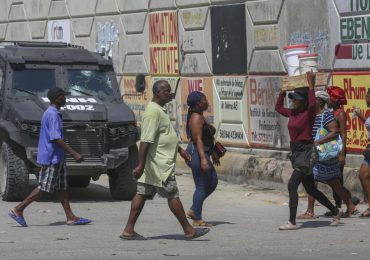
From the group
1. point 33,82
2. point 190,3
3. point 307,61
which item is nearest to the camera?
point 307,61

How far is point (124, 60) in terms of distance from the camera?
872 inches

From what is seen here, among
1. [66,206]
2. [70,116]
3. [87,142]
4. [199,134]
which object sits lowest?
[66,206]

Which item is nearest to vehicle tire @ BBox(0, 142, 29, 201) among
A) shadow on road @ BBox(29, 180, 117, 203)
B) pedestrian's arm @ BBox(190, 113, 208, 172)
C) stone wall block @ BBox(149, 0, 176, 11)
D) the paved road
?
the paved road

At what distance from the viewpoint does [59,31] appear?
81.3 ft

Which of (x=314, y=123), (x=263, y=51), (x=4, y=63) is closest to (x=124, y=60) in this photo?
(x=263, y=51)

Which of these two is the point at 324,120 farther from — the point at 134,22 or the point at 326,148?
the point at 134,22

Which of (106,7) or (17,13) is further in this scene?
(17,13)

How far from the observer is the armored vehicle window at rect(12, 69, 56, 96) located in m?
15.3

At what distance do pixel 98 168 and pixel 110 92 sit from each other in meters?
1.67

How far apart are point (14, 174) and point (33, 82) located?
1647 mm

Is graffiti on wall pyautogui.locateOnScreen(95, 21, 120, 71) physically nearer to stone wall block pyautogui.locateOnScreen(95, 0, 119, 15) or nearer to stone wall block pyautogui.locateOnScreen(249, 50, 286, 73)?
stone wall block pyautogui.locateOnScreen(95, 0, 119, 15)

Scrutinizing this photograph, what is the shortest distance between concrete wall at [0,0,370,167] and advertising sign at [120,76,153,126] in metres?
0.02

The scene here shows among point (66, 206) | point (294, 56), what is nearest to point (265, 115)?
point (294, 56)

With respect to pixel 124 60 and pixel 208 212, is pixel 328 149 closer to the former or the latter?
pixel 208 212
